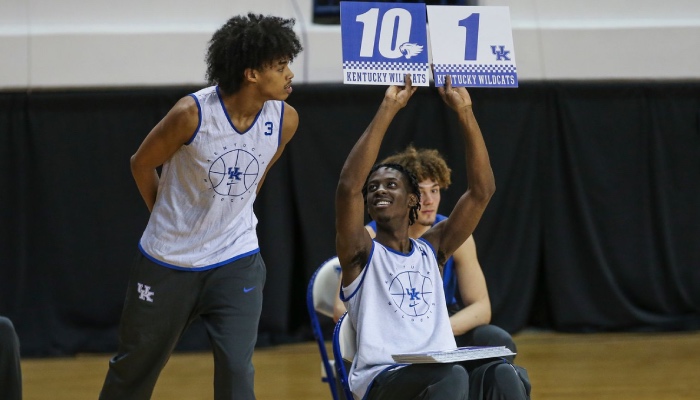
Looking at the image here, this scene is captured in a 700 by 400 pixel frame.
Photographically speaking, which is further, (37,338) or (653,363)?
(37,338)

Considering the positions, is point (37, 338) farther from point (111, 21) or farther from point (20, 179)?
point (111, 21)

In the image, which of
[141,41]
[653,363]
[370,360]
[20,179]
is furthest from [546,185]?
[370,360]

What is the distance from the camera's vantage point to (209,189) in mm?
2730

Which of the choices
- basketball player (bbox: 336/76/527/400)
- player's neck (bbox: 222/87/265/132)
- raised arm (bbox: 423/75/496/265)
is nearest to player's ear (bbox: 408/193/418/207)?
basketball player (bbox: 336/76/527/400)

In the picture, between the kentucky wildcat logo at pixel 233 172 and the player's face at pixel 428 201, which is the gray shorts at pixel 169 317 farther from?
the player's face at pixel 428 201

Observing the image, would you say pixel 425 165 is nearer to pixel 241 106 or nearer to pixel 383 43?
pixel 383 43

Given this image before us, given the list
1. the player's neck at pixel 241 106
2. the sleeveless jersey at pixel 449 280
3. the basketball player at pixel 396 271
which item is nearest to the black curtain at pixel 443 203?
the sleeveless jersey at pixel 449 280

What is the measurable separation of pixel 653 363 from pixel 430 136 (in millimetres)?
2159

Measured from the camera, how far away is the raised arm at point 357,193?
2.69m

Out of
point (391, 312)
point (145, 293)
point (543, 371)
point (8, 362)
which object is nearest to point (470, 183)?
point (391, 312)

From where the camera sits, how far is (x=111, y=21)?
636 centimetres

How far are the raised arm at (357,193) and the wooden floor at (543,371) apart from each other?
77.3 inches

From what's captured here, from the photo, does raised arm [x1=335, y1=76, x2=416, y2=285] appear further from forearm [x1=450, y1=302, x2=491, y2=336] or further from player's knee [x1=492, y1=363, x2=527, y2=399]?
forearm [x1=450, y1=302, x2=491, y2=336]

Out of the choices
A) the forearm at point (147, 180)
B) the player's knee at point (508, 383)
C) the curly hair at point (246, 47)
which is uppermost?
the curly hair at point (246, 47)
